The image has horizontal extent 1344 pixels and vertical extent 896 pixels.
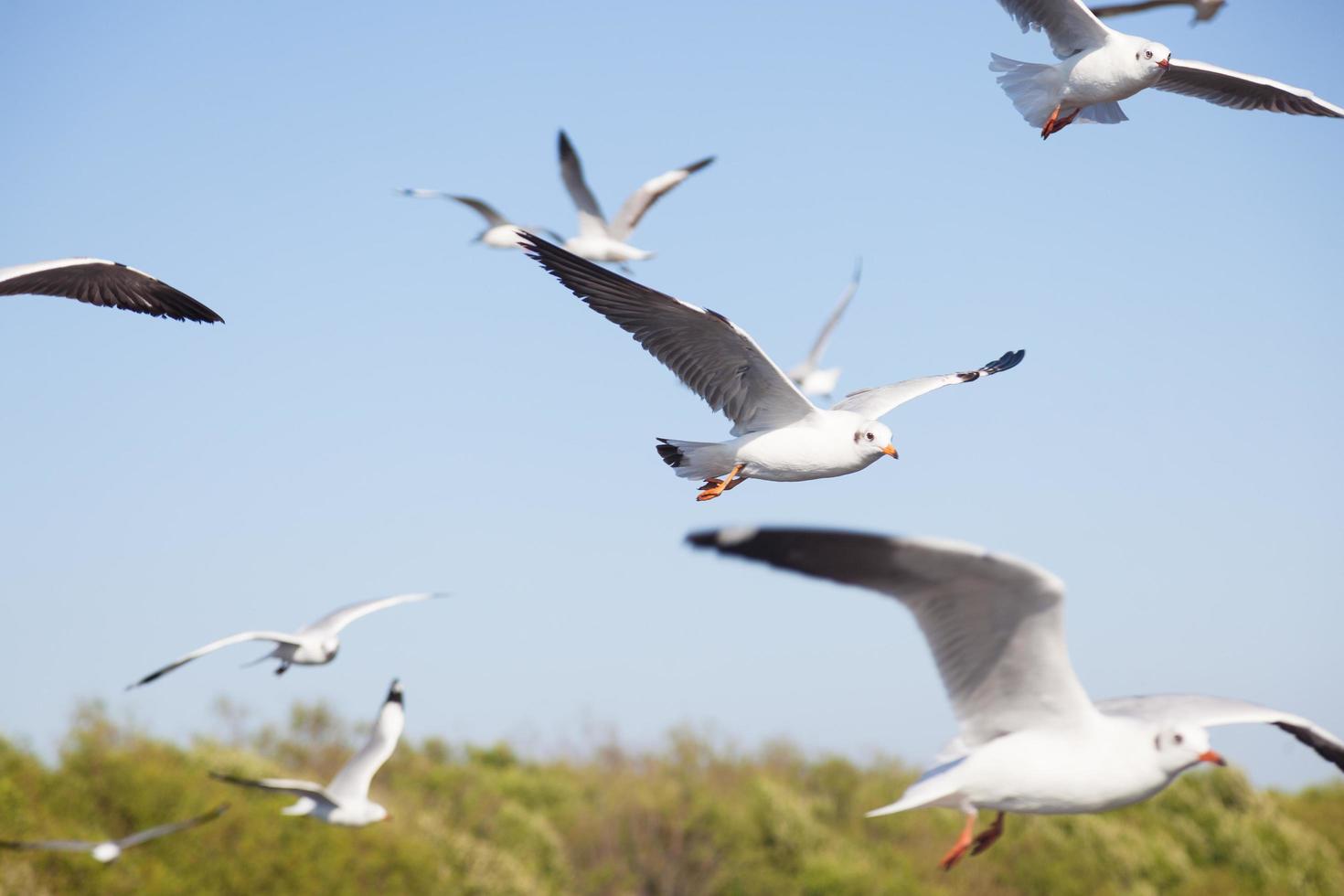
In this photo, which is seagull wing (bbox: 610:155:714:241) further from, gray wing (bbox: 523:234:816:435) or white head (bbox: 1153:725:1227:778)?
white head (bbox: 1153:725:1227:778)

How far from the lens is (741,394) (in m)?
10.2

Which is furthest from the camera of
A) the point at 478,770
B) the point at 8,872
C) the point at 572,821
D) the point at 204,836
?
the point at 478,770

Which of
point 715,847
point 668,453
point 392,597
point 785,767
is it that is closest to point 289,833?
point 715,847

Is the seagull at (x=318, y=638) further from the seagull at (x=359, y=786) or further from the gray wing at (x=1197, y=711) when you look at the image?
the gray wing at (x=1197, y=711)

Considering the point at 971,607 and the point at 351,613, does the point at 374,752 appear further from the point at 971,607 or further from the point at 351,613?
the point at 971,607

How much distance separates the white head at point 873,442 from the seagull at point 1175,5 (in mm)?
4810

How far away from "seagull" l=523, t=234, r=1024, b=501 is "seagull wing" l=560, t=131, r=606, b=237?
1088cm

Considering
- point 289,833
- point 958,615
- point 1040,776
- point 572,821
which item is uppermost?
point 958,615

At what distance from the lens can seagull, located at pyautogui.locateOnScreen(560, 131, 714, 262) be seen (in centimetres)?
2056

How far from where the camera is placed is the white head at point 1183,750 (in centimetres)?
666

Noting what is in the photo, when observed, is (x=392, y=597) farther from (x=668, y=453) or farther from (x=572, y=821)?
(x=572, y=821)

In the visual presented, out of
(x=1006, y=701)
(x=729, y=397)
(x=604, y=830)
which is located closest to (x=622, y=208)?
(x=729, y=397)

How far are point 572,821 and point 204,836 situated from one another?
15754 millimetres

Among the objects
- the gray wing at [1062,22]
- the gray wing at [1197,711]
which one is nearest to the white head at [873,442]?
the gray wing at [1197,711]
